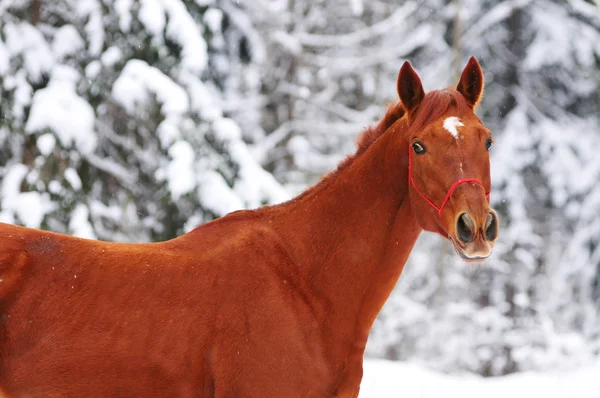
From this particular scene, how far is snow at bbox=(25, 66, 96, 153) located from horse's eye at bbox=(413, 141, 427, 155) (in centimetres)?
560

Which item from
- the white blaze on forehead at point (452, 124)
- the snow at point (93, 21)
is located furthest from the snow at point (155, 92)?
the white blaze on forehead at point (452, 124)

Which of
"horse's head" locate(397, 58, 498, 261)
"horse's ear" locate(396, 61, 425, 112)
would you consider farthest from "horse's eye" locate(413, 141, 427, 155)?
"horse's ear" locate(396, 61, 425, 112)

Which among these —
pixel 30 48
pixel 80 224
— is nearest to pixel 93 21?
pixel 30 48

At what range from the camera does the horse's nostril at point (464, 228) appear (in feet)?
9.59

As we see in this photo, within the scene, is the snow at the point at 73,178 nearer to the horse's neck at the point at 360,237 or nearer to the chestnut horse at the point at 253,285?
the chestnut horse at the point at 253,285

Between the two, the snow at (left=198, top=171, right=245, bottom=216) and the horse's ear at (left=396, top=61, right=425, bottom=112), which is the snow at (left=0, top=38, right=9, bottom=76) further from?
the horse's ear at (left=396, top=61, right=425, bottom=112)

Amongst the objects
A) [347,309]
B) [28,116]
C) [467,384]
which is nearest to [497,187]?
[467,384]

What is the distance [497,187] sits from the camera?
13930 mm

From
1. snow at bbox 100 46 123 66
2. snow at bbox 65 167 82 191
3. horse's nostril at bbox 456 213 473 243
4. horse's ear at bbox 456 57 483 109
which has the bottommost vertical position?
snow at bbox 65 167 82 191

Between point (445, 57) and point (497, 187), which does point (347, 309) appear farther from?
point (445, 57)

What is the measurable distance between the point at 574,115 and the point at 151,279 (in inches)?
507

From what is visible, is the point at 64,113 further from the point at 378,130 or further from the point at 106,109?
the point at 378,130

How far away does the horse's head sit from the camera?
2.94 m

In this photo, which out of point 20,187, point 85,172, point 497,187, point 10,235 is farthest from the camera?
point 497,187
